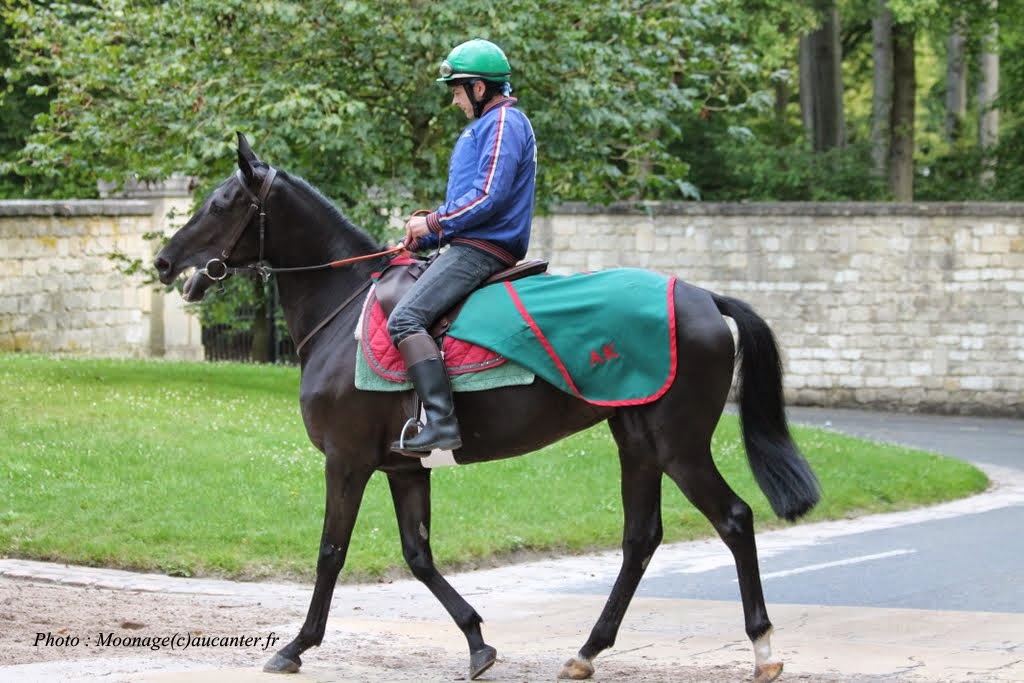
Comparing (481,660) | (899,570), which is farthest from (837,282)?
(481,660)

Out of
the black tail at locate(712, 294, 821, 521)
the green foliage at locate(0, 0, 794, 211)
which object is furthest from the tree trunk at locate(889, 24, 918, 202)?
the black tail at locate(712, 294, 821, 521)

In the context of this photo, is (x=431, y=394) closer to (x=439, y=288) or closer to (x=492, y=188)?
(x=439, y=288)

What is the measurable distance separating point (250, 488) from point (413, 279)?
15.9 ft

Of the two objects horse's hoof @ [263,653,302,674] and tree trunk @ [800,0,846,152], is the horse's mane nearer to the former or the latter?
horse's hoof @ [263,653,302,674]

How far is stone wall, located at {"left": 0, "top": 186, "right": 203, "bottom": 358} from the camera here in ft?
68.0

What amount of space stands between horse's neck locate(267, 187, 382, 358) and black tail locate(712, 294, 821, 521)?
5.87 feet

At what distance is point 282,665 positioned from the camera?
270 inches

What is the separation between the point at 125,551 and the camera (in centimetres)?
1004

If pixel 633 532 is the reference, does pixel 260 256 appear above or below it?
above

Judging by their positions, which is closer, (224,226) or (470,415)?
(470,415)

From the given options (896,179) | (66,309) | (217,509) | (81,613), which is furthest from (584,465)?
(896,179)

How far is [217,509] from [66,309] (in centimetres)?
1165

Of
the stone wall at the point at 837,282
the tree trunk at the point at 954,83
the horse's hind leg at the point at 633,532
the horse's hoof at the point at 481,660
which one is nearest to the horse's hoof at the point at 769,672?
the horse's hind leg at the point at 633,532

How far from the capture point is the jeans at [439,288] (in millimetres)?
6941
